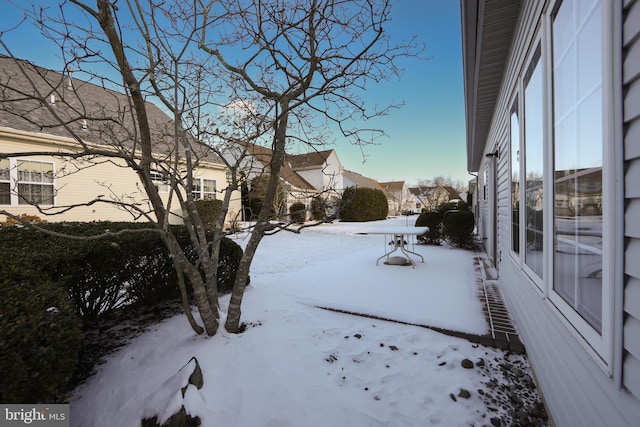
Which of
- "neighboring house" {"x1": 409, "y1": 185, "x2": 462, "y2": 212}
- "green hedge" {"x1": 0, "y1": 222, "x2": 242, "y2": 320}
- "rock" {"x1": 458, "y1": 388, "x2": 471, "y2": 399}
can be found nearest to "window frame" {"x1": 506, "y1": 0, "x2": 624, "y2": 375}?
"rock" {"x1": 458, "y1": 388, "x2": 471, "y2": 399}

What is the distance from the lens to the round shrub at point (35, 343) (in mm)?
1271

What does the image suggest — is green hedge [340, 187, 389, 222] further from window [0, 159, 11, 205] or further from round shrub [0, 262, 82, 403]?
round shrub [0, 262, 82, 403]

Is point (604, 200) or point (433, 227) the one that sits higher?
point (604, 200)

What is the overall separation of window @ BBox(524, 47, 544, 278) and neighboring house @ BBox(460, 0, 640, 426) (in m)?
0.01

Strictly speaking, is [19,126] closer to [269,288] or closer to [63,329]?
[269,288]

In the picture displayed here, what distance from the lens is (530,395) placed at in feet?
6.67

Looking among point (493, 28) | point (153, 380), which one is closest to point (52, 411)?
point (153, 380)

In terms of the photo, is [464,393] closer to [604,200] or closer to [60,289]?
[604,200]

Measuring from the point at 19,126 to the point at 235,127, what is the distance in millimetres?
8816

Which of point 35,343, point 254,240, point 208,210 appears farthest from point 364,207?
point 35,343

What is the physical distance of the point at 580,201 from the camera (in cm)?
142

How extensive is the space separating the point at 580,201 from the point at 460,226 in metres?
7.13

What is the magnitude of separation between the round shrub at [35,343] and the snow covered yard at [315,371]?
25.6 inches

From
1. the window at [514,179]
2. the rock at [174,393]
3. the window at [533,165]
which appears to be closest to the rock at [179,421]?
the rock at [174,393]
